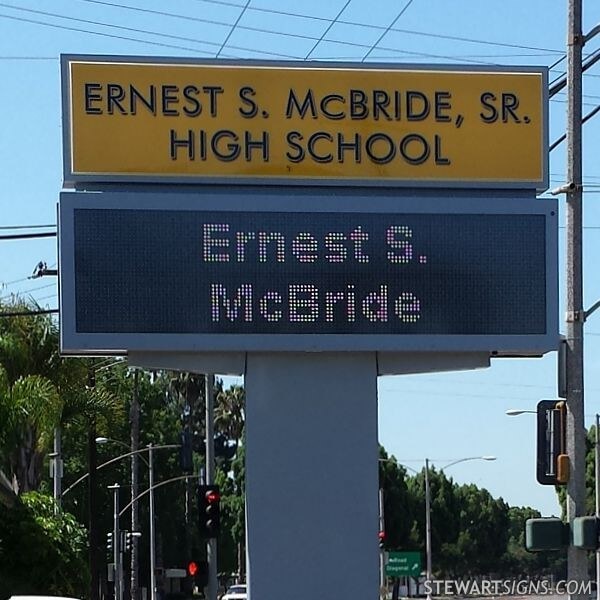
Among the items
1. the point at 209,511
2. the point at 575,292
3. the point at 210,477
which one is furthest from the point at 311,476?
the point at 210,477

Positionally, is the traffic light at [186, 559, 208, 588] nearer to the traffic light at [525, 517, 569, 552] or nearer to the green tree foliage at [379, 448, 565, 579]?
the traffic light at [525, 517, 569, 552]

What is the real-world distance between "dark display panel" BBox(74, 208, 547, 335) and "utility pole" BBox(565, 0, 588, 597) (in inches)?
58.4

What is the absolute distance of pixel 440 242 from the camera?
16.2 metres

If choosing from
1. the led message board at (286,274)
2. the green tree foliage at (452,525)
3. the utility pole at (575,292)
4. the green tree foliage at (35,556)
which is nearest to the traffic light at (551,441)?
the utility pole at (575,292)

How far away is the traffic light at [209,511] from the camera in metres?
28.4

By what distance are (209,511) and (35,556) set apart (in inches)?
137

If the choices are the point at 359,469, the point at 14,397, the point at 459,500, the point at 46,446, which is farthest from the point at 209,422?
the point at 459,500

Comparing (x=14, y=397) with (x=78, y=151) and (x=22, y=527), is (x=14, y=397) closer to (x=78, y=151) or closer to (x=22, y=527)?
(x=22, y=527)

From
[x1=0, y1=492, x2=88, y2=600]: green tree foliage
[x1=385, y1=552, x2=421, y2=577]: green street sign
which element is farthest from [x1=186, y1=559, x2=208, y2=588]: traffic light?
[x1=385, y1=552, x2=421, y2=577]: green street sign

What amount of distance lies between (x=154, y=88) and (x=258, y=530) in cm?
500

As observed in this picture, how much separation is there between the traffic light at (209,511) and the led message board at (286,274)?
13.0 meters

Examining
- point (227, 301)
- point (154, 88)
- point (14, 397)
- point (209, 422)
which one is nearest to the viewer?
point (227, 301)

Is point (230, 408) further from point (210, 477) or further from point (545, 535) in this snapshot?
point (545, 535)

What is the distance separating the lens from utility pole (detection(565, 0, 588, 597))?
1716cm
